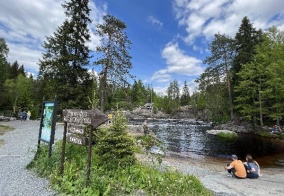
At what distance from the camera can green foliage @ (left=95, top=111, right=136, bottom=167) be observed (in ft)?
22.8

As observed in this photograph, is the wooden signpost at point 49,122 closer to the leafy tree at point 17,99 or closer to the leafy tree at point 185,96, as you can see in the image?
the leafy tree at point 17,99

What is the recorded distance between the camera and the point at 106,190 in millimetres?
5484

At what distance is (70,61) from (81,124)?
2263 cm

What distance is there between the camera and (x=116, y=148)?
276 inches

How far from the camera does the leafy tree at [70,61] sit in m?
26.4

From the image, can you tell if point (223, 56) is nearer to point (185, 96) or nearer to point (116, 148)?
point (116, 148)

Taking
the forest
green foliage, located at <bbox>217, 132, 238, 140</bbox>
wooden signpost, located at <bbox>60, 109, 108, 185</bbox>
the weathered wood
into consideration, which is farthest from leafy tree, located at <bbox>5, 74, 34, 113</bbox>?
the weathered wood

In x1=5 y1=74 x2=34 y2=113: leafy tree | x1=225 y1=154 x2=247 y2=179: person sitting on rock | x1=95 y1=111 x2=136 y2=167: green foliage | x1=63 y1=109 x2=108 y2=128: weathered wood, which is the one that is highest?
x1=5 y1=74 x2=34 y2=113: leafy tree

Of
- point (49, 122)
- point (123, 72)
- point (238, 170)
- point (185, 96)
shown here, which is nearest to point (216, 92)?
point (123, 72)

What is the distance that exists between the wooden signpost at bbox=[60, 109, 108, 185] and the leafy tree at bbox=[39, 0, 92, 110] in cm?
1983

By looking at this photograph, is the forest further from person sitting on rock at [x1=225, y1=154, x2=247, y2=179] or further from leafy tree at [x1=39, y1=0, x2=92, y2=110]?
person sitting on rock at [x1=225, y1=154, x2=247, y2=179]

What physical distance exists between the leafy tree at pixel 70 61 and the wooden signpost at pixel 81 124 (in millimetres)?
19834

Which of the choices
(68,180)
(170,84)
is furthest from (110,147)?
(170,84)

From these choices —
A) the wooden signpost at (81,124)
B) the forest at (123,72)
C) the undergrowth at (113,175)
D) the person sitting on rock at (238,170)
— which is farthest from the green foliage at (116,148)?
the forest at (123,72)
